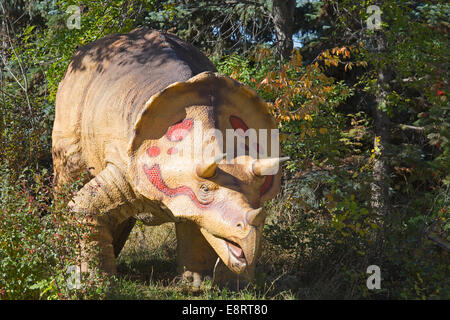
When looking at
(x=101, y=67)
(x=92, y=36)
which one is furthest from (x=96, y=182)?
(x=92, y=36)

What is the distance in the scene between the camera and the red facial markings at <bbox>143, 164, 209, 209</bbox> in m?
4.45

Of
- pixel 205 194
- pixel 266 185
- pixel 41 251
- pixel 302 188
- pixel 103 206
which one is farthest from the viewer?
pixel 302 188

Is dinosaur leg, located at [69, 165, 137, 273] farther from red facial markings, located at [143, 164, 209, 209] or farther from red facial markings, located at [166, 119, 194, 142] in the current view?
red facial markings, located at [166, 119, 194, 142]

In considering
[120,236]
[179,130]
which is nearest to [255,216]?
[179,130]

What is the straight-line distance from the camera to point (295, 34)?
11.9 meters

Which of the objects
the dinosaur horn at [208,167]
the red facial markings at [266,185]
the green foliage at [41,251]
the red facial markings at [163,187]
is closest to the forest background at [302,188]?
the green foliage at [41,251]

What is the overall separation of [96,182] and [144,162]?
0.71 metres

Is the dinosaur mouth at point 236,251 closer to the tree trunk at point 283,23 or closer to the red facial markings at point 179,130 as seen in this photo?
the red facial markings at point 179,130

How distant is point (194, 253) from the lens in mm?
5762

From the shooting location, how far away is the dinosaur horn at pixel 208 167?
4.15m

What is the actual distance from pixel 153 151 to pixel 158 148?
50 mm

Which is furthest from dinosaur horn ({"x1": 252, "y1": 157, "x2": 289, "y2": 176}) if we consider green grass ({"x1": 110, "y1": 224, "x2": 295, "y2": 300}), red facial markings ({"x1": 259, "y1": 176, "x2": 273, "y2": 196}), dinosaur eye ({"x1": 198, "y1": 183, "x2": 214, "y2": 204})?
green grass ({"x1": 110, "y1": 224, "x2": 295, "y2": 300})

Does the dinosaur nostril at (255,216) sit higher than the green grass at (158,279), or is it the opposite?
the dinosaur nostril at (255,216)

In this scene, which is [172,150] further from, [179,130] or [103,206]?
[103,206]
